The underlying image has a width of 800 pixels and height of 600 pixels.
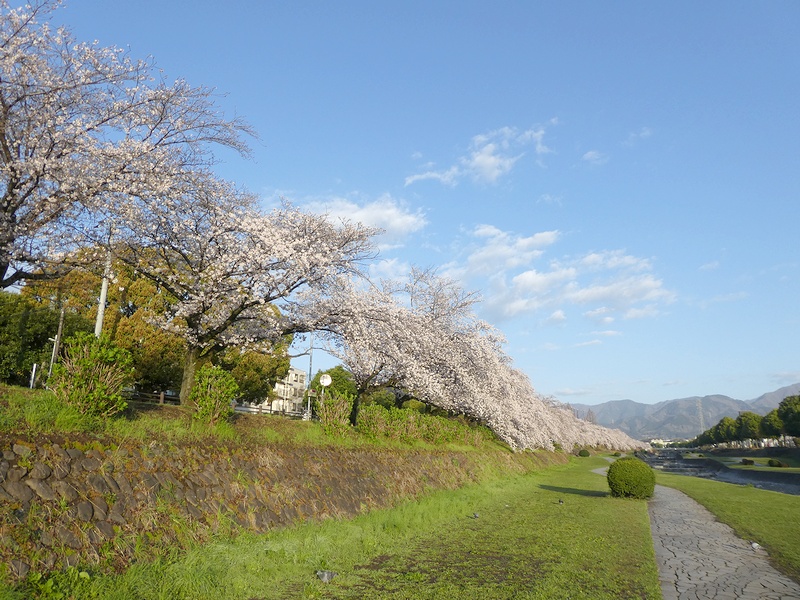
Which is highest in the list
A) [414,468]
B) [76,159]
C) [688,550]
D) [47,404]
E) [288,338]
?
[76,159]

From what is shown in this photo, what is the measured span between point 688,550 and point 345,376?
186 feet

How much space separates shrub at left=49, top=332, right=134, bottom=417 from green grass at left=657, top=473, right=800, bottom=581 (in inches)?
489

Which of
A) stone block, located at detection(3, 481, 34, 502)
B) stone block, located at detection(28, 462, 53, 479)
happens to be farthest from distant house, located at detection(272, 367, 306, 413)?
stone block, located at detection(3, 481, 34, 502)

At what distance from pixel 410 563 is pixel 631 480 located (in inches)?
617

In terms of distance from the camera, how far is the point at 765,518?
16812mm

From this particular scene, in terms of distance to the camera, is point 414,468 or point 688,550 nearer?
point 688,550

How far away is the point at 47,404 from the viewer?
8289 millimetres

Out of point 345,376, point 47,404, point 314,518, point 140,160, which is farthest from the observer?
point 345,376

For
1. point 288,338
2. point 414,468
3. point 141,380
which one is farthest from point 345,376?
point 414,468

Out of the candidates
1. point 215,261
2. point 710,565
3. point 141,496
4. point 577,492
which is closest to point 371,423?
point 215,261

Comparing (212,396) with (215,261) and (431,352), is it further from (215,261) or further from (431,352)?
(431,352)

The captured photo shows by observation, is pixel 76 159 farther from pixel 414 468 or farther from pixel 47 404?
pixel 414 468

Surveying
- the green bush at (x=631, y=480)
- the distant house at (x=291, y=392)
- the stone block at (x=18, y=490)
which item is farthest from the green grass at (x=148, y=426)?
the distant house at (x=291, y=392)

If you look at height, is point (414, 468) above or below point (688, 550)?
above
